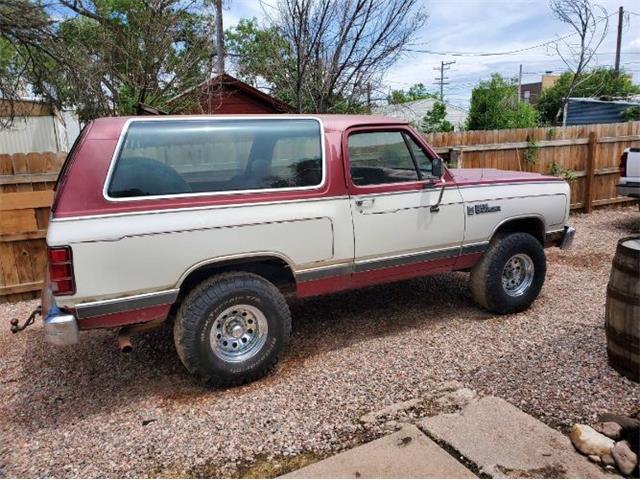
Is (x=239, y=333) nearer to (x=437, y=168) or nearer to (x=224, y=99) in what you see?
(x=437, y=168)

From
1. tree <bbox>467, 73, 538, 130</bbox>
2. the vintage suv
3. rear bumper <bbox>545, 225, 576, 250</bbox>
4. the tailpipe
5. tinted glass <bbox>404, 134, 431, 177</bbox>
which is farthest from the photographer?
tree <bbox>467, 73, 538, 130</bbox>

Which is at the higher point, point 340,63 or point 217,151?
point 340,63

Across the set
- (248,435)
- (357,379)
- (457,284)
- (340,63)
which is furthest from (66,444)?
(340,63)

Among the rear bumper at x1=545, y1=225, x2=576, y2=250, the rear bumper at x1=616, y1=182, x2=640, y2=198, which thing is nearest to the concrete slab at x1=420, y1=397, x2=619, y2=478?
the rear bumper at x1=545, y1=225, x2=576, y2=250

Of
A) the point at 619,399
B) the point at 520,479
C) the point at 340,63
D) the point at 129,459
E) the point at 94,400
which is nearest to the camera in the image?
the point at 520,479

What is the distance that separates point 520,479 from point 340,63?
7.70 m

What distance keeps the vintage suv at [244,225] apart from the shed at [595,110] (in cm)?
2069

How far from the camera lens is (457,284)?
6.25 meters

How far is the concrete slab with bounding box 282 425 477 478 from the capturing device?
2.79 m

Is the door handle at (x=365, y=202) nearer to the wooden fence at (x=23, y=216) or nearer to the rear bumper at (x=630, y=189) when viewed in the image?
the wooden fence at (x=23, y=216)

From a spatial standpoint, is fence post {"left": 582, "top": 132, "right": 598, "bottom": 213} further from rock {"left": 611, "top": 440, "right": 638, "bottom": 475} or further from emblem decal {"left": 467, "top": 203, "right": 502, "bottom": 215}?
rock {"left": 611, "top": 440, "right": 638, "bottom": 475}

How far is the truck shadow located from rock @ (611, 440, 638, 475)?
220 cm

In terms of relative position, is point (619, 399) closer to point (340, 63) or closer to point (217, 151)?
point (217, 151)

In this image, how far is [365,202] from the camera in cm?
426
